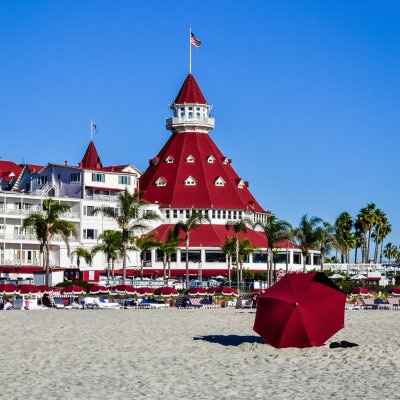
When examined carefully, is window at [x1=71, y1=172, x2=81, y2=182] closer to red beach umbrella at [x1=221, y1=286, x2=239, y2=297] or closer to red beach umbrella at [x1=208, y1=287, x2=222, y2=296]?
red beach umbrella at [x1=208, y1=287, x2=222, y2=296]

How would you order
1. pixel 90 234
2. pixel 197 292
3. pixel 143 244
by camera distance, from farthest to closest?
pixel 90 234
pixel 143 244
pixel 197 292

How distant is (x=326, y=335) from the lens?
24.5 metres

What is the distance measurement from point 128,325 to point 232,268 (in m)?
55.6

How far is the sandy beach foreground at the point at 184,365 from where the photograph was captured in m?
18.6

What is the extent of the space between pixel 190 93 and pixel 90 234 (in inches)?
947

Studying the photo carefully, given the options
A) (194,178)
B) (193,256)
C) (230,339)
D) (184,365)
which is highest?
(194,178)

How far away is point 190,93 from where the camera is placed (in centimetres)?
10462

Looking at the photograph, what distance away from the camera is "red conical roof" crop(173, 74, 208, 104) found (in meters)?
104

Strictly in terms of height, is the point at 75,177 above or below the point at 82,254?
above

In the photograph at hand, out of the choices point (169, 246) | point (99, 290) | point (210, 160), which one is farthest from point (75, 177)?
point (99, 290)

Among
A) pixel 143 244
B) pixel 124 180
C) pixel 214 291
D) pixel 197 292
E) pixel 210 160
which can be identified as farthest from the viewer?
pixel 210 160

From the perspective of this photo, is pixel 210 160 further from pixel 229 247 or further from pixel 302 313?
pixel 302 313

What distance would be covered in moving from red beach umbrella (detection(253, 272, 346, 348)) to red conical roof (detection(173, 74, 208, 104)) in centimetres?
7990

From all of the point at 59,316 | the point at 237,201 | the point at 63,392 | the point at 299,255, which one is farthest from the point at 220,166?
the point at 63,392
